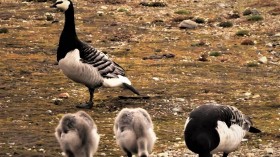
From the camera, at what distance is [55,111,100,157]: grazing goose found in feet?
42.8

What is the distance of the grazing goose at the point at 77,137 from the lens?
1305 cm

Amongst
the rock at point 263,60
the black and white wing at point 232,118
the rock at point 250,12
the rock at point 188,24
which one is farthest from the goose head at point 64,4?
the rock at point 250,12

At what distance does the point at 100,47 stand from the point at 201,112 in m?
A: 20.6

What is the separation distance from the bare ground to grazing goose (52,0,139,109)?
2.89ft

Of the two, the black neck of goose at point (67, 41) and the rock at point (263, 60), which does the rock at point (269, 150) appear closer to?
the black neck of goose at point (67, 41)

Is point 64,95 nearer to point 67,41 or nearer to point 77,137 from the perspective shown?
point 67,41

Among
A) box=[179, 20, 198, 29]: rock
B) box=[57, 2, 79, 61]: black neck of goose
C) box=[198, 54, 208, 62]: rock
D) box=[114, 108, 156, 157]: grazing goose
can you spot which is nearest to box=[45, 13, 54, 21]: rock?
box=[179, 20, 198, 29]: rock

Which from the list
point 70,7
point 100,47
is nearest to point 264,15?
point 100,47

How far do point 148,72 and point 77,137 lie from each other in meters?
15.1

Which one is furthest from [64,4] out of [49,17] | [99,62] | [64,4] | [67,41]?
[49,17]

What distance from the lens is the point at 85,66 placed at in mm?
20984

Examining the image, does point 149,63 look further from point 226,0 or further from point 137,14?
point 226,0

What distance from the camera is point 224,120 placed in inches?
561

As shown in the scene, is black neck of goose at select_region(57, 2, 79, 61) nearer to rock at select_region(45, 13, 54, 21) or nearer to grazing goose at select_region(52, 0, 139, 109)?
grazing goose at select_region(52, 0, 139, 109)
